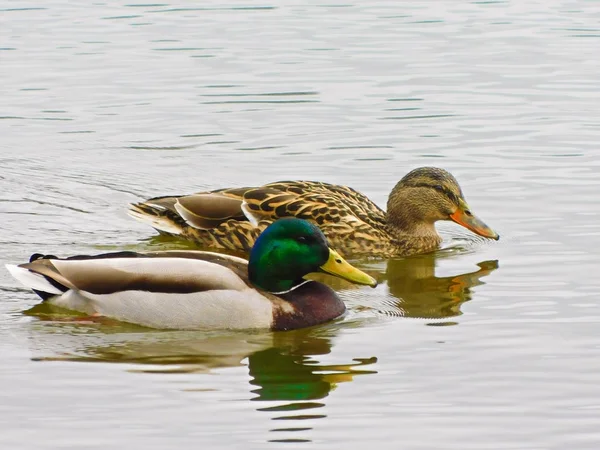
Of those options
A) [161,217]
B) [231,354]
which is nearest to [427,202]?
[161,217]

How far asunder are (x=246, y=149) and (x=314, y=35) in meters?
6.24

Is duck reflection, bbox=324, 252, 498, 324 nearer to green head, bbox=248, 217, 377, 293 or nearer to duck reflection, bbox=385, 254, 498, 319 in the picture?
duck reflection, bbox=385, 254, 498, 319

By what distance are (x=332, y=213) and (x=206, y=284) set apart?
2.75 meters

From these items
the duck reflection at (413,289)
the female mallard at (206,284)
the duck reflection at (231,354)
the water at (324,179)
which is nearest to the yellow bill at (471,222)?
the water at (324,179)

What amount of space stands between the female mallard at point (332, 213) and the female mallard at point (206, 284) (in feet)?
6.99

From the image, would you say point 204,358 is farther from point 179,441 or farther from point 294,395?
point 179,441

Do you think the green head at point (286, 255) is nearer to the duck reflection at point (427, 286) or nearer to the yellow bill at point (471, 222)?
the duck reflection at point (427, 286)

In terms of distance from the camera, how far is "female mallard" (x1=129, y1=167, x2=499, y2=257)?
13.2 meters

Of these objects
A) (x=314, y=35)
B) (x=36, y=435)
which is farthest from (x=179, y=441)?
(x=314, y=35)

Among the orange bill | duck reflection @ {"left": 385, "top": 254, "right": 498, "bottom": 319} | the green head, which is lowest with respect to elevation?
duck reflection @ {"left": 385, "top": 254, "right": 498, "bottom": 319}

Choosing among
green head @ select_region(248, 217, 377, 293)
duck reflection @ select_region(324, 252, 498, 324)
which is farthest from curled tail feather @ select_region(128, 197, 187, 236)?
green head @ select_region(248, 217, 377, 293)

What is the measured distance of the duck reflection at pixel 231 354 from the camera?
9266 mm

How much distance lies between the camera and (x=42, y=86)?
19344 mm

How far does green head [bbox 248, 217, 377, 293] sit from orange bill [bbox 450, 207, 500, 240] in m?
2.37
